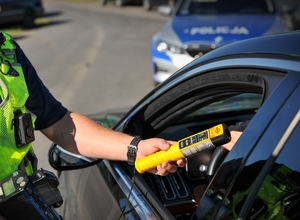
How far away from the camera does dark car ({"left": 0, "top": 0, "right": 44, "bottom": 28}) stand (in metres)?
17.0

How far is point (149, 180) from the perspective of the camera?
226 cm

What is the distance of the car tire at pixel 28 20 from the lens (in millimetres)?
17734

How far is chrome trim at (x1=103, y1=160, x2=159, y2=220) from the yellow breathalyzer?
0.09 m

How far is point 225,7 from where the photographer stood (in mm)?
7453

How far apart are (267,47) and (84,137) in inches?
34.8

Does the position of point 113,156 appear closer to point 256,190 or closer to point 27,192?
point 27,192

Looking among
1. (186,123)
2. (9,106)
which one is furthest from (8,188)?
(186,123)

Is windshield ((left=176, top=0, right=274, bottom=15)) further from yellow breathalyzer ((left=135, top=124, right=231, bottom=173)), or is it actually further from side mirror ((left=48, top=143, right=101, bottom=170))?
yellow breathalyzer ((left=135, top=124, right=231, bottom=173))

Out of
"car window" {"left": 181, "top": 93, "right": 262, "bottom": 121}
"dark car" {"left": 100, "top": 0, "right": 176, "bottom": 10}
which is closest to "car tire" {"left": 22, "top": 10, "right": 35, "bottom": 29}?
"dark car" {"left": 100, "top": 0, "right": 176, "bottom": 10}

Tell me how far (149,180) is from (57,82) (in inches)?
275

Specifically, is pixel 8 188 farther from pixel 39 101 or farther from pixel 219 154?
pixel 219 154

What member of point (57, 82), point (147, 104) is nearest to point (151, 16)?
point (57, 82)

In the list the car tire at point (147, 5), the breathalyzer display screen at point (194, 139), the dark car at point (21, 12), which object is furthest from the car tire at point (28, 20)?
the breathalyzer display screen at point (194, 139)

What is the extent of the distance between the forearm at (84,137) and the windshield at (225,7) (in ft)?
17.7
